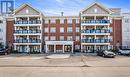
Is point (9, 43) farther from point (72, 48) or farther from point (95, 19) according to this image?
point (95, 19)

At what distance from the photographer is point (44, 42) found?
67.3 metres

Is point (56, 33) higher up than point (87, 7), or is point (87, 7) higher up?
point (87, 7)

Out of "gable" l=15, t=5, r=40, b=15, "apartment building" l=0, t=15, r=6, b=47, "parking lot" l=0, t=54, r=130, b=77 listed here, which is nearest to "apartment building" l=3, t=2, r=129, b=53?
"gable" l=15, t=5, r=40, b=15

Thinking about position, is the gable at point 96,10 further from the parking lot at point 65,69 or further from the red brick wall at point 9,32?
the parking lot at point 65,69

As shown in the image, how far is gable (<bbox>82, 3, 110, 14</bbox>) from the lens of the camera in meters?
63.1

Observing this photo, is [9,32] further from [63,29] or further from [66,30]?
[66,30]

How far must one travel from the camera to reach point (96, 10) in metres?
63.2

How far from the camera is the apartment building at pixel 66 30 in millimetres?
62875

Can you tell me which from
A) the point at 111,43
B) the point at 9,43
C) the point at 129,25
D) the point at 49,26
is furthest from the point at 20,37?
the point at 129,25

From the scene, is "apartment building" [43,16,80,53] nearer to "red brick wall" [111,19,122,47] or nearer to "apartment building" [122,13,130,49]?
"red brick wall" [111,19,122,47]

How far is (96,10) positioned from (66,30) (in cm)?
967

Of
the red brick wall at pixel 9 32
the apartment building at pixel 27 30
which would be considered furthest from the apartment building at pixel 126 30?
the red brick wall at pixel 9 32

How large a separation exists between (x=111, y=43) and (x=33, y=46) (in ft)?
65.8

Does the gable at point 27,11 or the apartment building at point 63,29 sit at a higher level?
the gable at point 27,11
